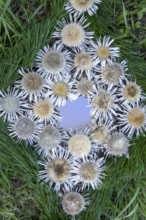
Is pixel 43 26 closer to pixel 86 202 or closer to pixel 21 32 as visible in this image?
pixel 21 32

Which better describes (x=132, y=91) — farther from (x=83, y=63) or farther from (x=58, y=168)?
(x=58, y=168)

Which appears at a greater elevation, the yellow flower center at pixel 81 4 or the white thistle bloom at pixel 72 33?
the yellow flower center at pixel 81 4

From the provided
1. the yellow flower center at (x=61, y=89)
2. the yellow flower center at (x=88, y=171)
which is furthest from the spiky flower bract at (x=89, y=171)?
the yellow flower center at (x=61, y=89)

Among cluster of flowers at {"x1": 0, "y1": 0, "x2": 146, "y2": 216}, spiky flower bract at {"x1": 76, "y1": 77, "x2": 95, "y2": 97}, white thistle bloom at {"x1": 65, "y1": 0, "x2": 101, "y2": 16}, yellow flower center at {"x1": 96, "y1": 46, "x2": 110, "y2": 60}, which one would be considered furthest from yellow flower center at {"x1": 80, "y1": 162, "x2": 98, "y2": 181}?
white thistle bloom at {"x1": 65, "y1": 0, "x2": 101, "y2": 16}

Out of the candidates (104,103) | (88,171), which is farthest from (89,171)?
(104,103)

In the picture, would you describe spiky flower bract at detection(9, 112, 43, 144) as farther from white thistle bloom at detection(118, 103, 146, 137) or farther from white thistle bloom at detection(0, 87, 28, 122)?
white thistle bloom at detection(118, 103, 146, 137)

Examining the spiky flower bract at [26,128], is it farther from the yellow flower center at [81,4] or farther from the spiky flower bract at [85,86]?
the yellow flower center at [81,4]
